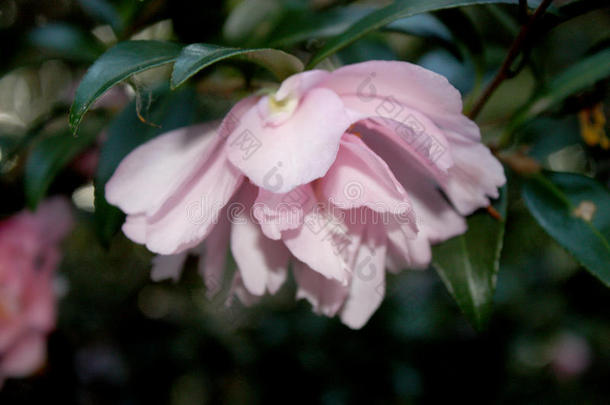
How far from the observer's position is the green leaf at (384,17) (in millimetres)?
462

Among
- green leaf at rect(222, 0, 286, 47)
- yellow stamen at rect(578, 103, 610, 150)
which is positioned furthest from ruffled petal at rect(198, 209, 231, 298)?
yellow stamen at rect(578, 103, 610, 150)

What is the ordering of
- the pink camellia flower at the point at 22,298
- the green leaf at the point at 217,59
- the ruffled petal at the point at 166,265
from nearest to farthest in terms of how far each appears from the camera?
1. the green leaf at the point at 217,59
2. the ruffled petal at the point at 166,265
3. the pink camellia flower at the point at 22,298

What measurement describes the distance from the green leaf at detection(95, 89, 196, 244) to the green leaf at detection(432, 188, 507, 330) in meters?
0.39

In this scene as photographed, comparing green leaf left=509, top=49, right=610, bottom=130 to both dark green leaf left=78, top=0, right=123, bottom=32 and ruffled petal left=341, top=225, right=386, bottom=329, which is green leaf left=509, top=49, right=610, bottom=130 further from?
dark green leaf left=78, top=0, right=123, bottom=32

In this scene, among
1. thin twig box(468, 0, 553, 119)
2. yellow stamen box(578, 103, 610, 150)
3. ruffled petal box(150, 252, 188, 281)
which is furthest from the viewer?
yellow stamen box(578, 103, 610, 150)

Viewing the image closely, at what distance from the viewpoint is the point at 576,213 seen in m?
0.57

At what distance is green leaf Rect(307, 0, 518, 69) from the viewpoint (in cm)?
46

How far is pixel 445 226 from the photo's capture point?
1.80 feet

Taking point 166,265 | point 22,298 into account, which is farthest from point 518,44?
point 22,298

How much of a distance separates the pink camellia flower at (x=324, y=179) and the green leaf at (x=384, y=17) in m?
0.08

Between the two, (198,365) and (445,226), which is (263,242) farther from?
(198,365)

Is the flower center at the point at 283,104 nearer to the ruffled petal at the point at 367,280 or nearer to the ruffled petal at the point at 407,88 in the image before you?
the ruffled petal at the point at 407,88

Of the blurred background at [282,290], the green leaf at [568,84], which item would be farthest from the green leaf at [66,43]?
the green leaf at [568,84]

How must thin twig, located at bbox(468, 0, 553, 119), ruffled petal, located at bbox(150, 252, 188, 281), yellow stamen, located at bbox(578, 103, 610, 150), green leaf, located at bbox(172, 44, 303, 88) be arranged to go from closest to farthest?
green leaf, located at bbox(172, 44, 303, 88) < thin twig, located at bbox(468, 0, 553, 119) < ruffled petal, located at bbox(150, 252, 188, 281) < yellow stamen, located at bbox(578, 103, 610, 150)
